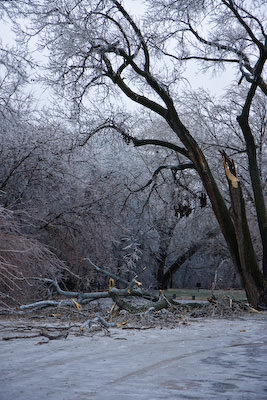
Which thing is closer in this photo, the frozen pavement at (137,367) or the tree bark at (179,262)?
the frozen pavement at (137,367)

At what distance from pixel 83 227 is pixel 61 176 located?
4.36ft

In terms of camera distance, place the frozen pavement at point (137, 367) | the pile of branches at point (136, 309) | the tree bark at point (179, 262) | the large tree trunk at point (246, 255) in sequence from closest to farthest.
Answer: the frozen pavement at point (137, 367) < the pile of branches at point (136, 309) < the large tree trunk at point (246, 255) < the tree bark at point (179, 262)

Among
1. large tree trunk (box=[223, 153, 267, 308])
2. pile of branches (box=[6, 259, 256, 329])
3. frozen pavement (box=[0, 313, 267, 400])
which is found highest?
large tree trunk (box=[223, 153, 267, 308])

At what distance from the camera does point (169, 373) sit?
3.79 m

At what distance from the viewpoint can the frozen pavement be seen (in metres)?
3.19

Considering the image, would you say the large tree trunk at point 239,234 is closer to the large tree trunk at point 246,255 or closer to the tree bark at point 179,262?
the large tree trunk at point 246,255

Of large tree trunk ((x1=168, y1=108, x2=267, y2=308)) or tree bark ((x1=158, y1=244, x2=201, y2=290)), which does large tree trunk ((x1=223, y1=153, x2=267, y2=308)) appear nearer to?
large tree trunk ((x1=168, y1=108, x2=267, y2=308))

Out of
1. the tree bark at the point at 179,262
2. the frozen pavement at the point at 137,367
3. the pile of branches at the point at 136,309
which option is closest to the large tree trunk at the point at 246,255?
the pile of branches at the point at 136,309

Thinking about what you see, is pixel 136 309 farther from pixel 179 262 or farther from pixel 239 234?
pixel 179 262

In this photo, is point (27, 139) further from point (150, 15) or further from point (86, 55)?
point (150, 15)

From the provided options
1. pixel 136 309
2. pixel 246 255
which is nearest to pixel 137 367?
pixel 136 309

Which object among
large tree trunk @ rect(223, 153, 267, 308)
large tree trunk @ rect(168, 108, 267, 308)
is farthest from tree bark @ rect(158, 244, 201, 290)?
large tree trunk @ rect(223, 153, 267, 308)

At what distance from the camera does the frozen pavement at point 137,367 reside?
3188 mm

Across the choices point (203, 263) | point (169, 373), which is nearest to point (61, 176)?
point (169, 373)
